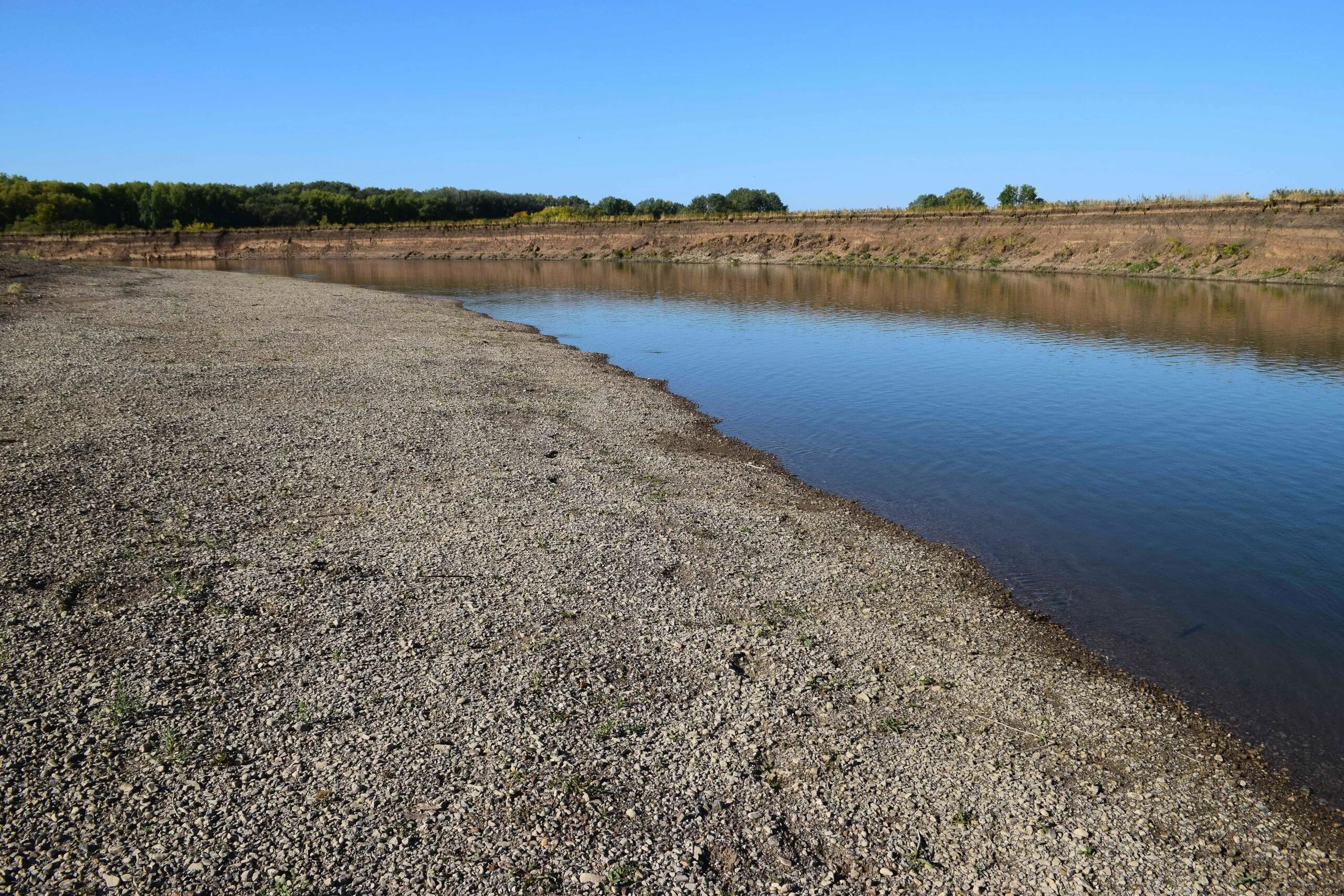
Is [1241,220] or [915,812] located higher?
[1241,220]

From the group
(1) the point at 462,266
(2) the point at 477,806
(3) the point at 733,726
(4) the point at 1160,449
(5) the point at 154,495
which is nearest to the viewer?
(2) the point at 477,806

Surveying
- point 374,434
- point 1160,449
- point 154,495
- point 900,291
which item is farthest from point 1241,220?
point 154,495

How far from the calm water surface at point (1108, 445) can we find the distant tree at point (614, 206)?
115 metres

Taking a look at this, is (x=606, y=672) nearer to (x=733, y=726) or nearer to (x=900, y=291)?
(x=733, y=726)

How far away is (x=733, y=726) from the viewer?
7.48m

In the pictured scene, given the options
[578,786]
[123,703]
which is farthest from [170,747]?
[578,786]

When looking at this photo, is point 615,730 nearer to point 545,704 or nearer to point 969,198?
point 545,704

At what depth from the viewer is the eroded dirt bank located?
59.2 meters

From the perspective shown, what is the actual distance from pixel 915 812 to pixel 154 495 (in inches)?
453

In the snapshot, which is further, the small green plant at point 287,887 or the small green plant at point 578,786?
the small green plant at point 578,786

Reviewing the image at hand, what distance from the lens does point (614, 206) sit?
158000mm

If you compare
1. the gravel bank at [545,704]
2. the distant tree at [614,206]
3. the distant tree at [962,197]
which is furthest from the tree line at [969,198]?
the gravel bank at [545,704]

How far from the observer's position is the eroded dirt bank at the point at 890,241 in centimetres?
5922

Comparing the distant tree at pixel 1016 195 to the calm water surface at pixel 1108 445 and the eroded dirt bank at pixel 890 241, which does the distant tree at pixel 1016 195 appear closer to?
the eroded dirt bank at pixel 890 241
